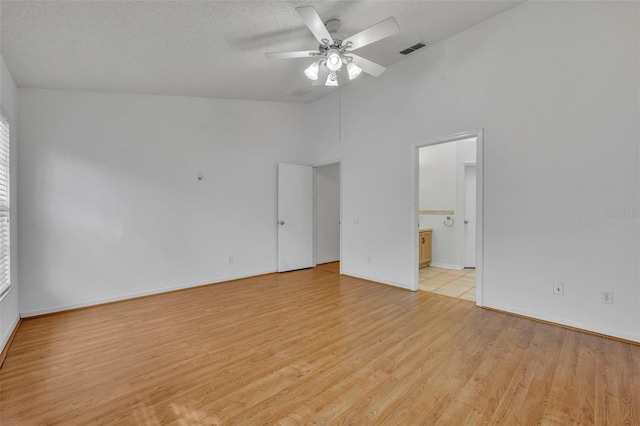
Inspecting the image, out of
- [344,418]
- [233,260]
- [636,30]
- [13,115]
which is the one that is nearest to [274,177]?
[233,260]

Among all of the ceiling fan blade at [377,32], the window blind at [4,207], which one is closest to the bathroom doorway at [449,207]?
the ceiling fan blade at [377,32]

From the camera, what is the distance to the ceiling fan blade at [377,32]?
7.45 feet

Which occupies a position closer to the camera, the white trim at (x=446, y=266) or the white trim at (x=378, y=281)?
the white trim at (x=378, y=281)

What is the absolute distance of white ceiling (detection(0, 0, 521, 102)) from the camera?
2.40 meters

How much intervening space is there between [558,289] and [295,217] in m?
3.99

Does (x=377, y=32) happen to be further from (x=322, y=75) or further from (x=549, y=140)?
(x=549, y=140)

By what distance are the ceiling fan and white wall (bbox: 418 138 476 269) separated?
2996mm

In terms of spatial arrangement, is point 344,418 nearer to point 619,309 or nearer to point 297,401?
point 297,401

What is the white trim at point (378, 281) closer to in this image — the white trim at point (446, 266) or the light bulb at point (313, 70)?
the white trim at point (446, 266)

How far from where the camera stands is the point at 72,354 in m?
2.47

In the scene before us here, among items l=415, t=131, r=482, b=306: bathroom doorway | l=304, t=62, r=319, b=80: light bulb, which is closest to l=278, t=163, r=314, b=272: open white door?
l=415, t=131, r=482, b=306: bathroom doorway

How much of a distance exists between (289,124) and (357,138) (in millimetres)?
1495

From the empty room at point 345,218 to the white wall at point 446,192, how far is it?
793 millimetres

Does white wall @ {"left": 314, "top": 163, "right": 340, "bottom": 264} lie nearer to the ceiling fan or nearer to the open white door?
the open white door
